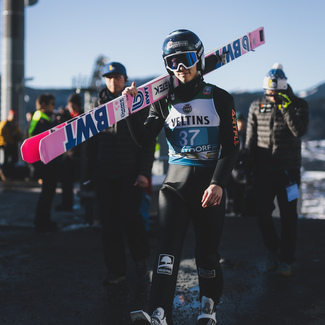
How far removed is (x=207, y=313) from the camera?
3.41 metres

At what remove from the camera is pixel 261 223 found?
4.94 meters

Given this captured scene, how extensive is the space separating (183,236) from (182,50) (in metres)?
1.24

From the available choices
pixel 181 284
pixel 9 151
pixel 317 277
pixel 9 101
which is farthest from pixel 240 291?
pixel 9 101

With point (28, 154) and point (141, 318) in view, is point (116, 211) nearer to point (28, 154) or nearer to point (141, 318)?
point (28, 154)

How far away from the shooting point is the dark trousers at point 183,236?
10.4 ft

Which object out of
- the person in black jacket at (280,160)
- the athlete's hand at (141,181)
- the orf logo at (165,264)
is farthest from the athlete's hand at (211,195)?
the person in black jacket at (280,160)

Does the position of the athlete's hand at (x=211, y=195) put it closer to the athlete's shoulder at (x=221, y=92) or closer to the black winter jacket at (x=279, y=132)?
the athlete's shoulder at (x=221, y=92)

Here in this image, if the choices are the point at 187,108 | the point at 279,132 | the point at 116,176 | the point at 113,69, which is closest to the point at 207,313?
the point at 187,108

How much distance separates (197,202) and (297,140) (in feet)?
6.44

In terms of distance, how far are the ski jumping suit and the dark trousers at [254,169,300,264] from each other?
5.12 feet

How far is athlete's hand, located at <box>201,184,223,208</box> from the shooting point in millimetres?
3160

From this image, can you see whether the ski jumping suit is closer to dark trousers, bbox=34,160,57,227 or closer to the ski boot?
the ski boot

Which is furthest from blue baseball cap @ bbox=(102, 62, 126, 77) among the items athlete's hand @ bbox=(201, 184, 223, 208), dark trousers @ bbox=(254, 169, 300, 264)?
athlete's hand @ bbox=(201, 184, 223, 208)

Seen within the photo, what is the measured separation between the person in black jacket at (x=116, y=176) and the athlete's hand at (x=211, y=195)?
1403 millimetres
